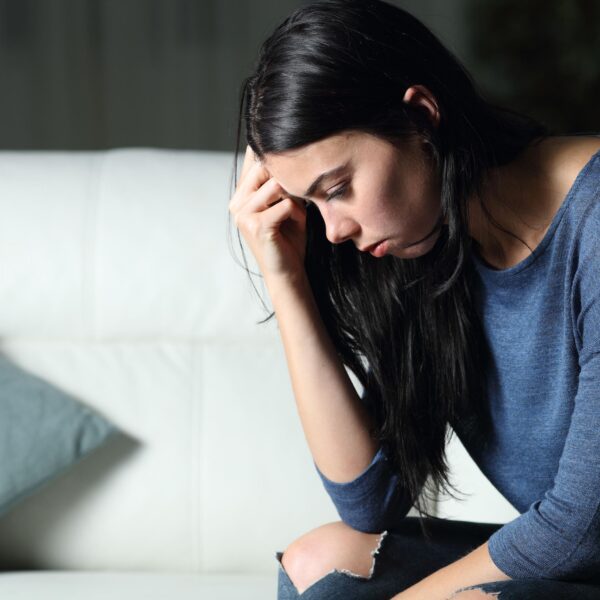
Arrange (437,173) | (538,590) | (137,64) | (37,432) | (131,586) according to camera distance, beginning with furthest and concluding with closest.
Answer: (137,64)
(37,432)
(131,586)
(437,173)
(538,590)

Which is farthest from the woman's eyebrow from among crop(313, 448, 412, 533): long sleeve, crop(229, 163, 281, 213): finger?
crop(313, 448, 412, 533): long sleeve

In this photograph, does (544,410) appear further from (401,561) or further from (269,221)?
(269,221)

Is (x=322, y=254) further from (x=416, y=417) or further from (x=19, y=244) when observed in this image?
(x=19, y=244)

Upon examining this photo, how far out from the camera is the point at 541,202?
3.98 ft

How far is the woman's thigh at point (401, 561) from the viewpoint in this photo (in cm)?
127

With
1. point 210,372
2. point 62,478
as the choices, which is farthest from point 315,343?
point 62,478

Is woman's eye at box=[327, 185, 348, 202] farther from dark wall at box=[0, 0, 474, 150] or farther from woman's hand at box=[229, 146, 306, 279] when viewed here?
dark wall at box=[0, 0, 474, 150]

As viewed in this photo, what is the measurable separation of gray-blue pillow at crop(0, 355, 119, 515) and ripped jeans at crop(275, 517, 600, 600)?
50 cm

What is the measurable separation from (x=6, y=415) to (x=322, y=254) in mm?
646

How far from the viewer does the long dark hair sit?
1.13m

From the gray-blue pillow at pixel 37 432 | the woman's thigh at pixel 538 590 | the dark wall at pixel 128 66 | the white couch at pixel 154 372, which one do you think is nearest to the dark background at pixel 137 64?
the dark wall at pixel 128 66

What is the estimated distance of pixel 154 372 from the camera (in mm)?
1810

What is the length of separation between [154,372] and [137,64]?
124 inches

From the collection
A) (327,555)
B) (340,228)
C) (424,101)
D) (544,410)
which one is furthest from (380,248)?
(327,555)
